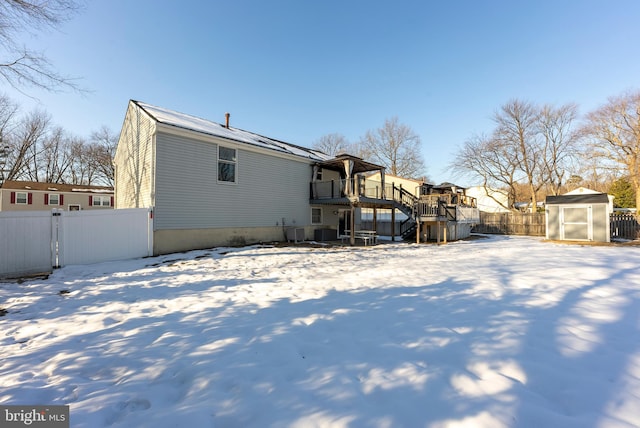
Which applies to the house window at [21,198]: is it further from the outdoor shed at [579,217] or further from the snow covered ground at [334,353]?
the outdoor shed at [579,217]

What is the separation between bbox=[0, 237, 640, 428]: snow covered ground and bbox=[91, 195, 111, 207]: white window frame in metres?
27.8

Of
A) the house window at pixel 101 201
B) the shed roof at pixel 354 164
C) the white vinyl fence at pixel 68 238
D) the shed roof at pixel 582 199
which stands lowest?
the white vinyl fence at pixel 68 238

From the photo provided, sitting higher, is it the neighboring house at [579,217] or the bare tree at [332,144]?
the bare tree at [332,144]

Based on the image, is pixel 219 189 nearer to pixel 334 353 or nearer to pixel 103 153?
pixel 334 353

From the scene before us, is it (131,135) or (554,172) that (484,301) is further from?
(554,172)

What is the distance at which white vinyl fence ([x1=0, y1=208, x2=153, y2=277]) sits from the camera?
7.16m

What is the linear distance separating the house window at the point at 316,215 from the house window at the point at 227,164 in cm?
569

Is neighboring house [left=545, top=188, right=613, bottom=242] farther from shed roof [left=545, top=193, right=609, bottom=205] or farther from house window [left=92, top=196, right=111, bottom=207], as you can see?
house window [left=92, top=196, right=111, bottom=207]

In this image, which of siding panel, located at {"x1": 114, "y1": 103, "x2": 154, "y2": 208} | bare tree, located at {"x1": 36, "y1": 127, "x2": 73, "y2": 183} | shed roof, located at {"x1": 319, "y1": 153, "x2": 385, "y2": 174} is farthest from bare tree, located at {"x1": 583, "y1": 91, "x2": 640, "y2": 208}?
bare tree, located at {"x1": 36, "y1": 127, "x2": 73, "y2": 183}

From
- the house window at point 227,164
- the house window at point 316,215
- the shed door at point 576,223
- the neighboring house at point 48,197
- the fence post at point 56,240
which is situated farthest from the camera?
the neighboring house at point 48,197

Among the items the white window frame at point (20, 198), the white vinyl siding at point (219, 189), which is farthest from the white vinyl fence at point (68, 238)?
the white window frame at point (20, 198)

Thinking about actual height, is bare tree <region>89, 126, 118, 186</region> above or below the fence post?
above

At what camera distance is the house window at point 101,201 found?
2832 cm

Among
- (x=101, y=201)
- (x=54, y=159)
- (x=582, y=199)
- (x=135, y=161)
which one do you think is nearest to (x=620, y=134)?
(x=582, y=199)
